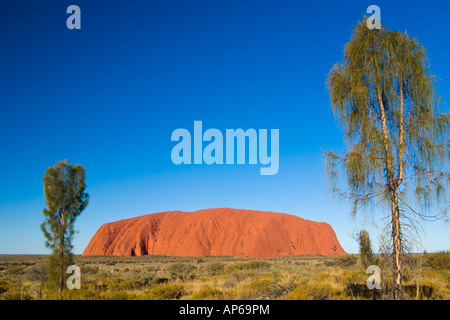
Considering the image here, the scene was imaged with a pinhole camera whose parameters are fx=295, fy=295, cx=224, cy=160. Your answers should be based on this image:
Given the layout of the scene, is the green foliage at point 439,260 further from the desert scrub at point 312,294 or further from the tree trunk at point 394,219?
the tree trunk at point 394,219

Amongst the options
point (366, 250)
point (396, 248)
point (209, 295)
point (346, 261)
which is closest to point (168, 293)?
point (209, 295)

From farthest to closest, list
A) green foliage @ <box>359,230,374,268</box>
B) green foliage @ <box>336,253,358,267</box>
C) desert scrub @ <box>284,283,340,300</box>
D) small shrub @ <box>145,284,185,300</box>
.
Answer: green foliage @ <box>336,253,358,267</box> → green foliage @ <box>359,230,374,268</box> → small shrub @ <box>145,284,185,300</box> → desert scrub @ <box>284,283,340,300</box>

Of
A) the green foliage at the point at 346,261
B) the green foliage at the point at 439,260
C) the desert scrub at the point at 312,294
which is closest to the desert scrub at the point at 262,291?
the desert scrub at the point at 312,294

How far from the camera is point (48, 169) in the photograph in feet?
40.6

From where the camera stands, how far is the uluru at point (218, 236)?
251 feet

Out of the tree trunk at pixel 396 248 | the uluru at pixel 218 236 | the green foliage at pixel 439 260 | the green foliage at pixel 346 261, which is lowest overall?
the uluru at pixel 218 236

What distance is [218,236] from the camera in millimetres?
80812

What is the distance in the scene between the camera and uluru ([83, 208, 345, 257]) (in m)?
76.4

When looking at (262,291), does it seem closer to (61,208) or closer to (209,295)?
(209,295)

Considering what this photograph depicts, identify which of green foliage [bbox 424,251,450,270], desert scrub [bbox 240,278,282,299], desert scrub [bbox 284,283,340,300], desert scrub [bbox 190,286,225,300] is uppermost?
desert scrub [bbox 284,283,340,300]

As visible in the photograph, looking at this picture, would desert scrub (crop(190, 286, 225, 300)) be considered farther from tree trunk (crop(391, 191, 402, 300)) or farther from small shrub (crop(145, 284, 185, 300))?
tree trunk (crop(391, 191, 402, 300))

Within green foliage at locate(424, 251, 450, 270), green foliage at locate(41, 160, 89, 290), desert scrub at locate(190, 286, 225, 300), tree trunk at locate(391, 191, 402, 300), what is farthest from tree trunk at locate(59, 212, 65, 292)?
green foliage at locate(424, 251, 450, 270)
